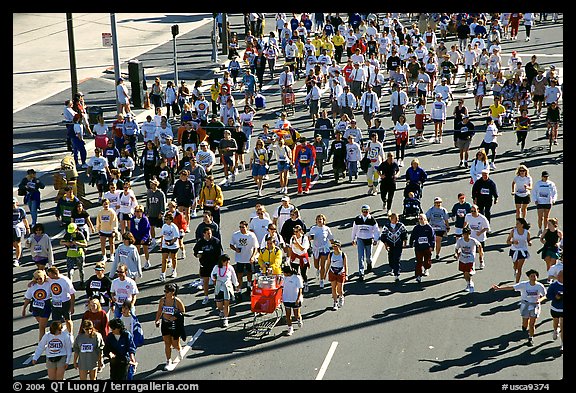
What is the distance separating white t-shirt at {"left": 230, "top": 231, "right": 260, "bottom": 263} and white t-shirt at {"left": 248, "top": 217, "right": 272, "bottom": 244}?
712 millimetres

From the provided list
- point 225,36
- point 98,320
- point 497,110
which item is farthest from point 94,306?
point 225,36

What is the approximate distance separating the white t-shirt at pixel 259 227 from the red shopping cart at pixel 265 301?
6.68 ft

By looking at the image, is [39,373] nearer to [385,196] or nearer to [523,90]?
[385,196]

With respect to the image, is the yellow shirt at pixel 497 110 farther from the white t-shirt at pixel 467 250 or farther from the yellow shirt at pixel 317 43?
the white t-shirt at pixel 467 250

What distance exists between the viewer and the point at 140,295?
1980 centimetres

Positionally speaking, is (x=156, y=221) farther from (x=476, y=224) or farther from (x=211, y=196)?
(x=476, y=224)

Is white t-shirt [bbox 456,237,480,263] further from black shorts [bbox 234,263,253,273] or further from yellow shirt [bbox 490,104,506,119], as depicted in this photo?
yellow shirt [bbox 490,104,506,119]

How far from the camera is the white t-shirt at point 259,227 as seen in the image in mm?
20391

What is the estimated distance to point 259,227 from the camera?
2042 centimetres

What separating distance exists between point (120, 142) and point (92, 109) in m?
5.59

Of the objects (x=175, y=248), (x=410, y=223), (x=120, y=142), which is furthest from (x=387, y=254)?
(x=120, y=142)

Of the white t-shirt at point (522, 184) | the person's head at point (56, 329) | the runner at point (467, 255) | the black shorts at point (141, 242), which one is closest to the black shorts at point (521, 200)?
the white t-shirt at point (522, 184)

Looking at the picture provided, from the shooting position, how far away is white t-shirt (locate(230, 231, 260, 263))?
64.2ft

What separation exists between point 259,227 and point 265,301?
2584mm
